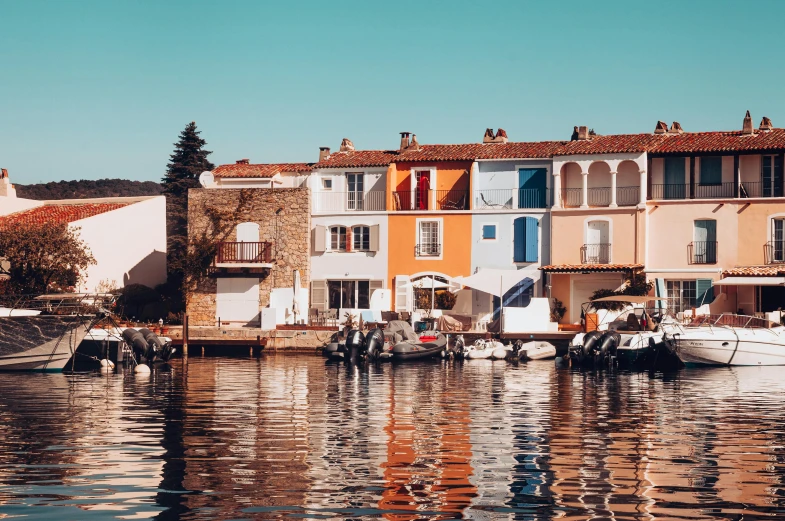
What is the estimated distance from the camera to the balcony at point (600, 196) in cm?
4797

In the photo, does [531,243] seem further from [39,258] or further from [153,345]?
[39,258]

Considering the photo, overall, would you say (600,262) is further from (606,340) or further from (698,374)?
(698,374)

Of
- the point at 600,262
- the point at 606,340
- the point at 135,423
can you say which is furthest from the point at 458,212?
the point at 135,423

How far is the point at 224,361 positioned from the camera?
41.0m

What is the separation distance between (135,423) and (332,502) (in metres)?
8.81

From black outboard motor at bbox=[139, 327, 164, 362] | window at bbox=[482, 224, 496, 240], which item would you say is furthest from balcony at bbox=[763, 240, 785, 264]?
black outboard motor at bbox=[139, 327, 164, 362]

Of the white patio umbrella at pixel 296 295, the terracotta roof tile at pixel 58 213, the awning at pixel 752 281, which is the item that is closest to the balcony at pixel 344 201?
the white patio umbrella at pixel 296 295

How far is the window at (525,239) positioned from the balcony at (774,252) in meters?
9.98

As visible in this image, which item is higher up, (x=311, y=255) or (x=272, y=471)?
(x=311, y=255)

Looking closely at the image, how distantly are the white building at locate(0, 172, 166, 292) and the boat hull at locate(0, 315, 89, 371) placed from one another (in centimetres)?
1413

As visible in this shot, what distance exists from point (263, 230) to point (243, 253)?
1.52 meters

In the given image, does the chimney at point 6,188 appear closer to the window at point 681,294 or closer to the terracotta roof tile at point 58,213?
the terracotta roof tile at point 58,213

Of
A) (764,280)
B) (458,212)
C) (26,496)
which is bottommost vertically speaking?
(26,496)

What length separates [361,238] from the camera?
5109cm
